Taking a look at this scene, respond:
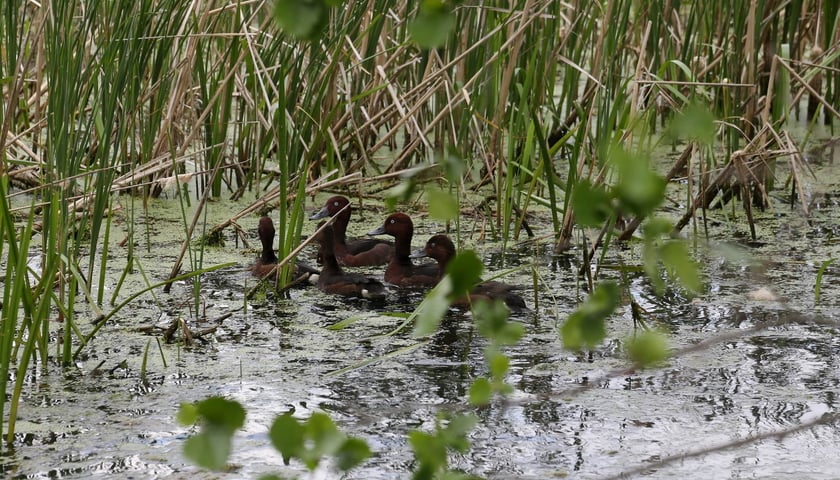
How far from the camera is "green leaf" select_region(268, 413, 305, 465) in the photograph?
118 cm

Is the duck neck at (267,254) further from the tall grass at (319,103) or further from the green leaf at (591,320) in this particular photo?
Result: the green leaf at (591,320)

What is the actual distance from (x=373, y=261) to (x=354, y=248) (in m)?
0.12

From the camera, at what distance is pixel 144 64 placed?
362 centimetres

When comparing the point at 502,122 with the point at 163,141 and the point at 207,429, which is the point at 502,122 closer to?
the point at 163,141

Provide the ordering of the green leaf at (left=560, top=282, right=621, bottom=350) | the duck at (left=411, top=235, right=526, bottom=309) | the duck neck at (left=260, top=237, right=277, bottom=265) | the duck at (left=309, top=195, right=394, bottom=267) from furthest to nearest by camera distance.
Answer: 1. the duck at (left=309, top=195, right=394, bottom=267)
2. the duck neck at (left=260, top=237, right=277, bottom=265)
3. the duck at (left=411, top=235, right=526, bottom=309)
4. the green leaf at (left=560, top=282, right=621, bottom=350)

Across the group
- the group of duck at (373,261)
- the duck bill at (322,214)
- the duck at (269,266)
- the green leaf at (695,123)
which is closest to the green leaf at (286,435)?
the green leaf at (695,123)

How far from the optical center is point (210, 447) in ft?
3.79

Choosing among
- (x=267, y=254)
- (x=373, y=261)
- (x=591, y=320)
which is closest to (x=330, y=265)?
(x=267, y=254)

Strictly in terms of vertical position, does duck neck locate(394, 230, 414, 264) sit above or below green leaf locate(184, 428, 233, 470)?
below

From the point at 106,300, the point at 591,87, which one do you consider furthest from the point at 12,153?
the point at 591,87

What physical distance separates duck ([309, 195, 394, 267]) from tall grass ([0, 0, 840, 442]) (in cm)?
17

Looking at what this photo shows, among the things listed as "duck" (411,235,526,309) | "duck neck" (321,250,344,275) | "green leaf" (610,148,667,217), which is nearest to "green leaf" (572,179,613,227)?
"green leaf" (610,148,667,217)

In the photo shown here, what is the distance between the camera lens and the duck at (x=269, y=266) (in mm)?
4156

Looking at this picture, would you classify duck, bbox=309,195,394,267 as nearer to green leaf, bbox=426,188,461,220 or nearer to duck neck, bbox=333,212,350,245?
duck neck, bbox=333,212,350,245
